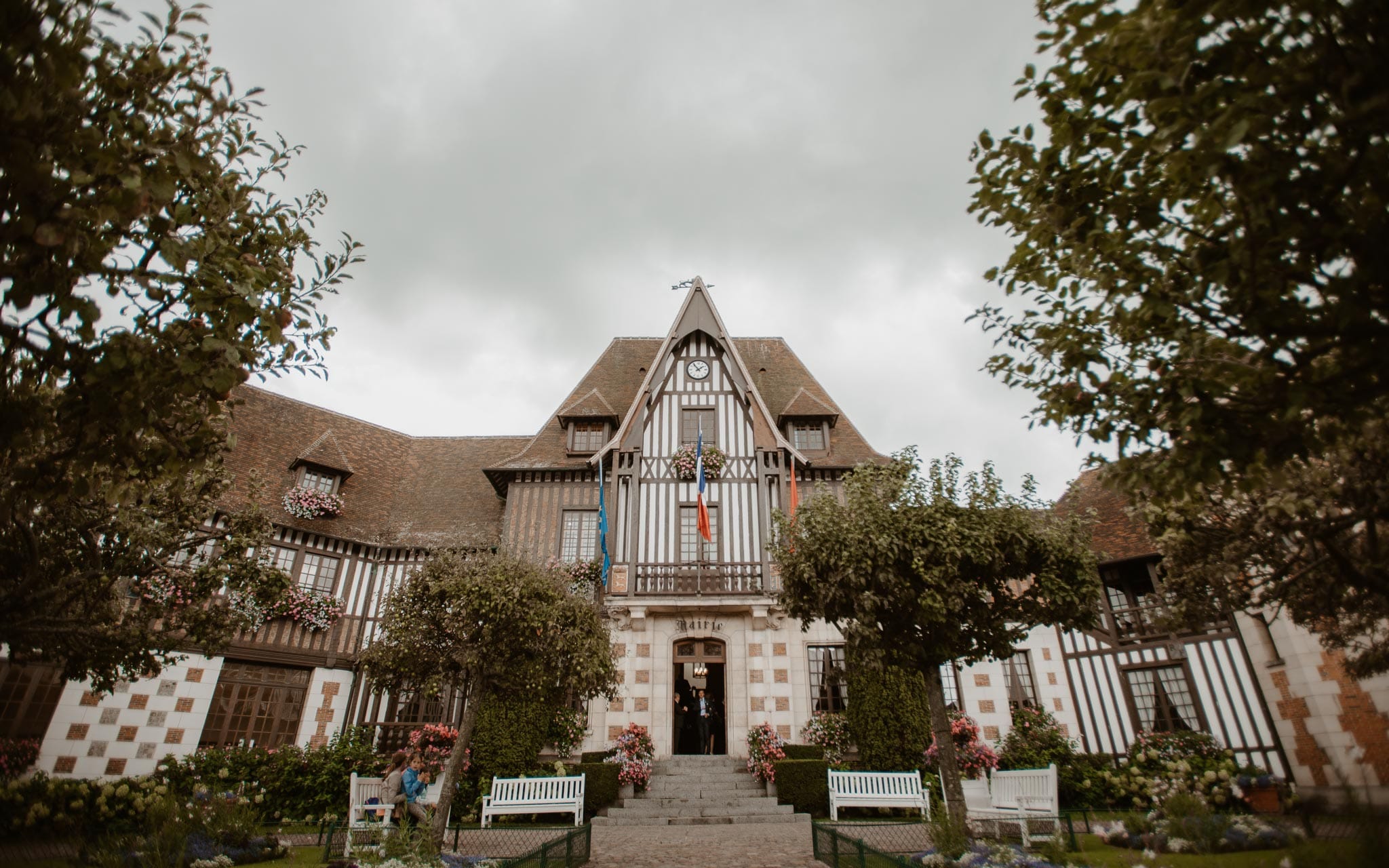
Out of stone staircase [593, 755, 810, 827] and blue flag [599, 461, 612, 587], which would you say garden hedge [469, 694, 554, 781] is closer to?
stone staircase [593, 755, 810, 827]

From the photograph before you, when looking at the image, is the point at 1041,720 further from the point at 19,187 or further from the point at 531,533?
the point at 19,187

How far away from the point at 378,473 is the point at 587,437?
625cm

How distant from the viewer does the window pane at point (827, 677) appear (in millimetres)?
14891

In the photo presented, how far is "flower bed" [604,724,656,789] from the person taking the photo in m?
12.8

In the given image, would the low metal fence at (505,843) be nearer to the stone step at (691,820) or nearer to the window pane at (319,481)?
the stone step at (691,820)

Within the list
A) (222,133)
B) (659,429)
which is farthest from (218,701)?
(222,133)

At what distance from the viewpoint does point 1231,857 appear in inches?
270

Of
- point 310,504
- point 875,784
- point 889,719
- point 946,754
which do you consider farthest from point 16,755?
point 889,719

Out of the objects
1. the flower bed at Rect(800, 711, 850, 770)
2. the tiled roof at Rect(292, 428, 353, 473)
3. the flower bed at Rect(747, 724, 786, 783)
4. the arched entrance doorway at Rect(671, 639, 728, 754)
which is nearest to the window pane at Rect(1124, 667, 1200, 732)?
the flower bed at Rect(800, 711, 850, 770)

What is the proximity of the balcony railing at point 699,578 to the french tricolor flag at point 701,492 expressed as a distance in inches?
28.6

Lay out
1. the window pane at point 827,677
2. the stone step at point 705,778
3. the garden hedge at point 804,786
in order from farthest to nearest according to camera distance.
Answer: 1. the window pane at point 827,677
2. the stone step at point 705,778
3. the garden hedge at point 804,786

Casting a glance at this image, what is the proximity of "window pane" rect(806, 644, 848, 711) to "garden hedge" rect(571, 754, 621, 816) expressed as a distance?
451 cm

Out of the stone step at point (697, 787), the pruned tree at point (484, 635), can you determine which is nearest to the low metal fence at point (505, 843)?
the pruned tree at point (484, 635)

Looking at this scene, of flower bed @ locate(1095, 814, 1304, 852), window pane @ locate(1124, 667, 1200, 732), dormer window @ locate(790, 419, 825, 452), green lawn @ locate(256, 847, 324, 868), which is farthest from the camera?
dormer window @ locate(790, 419, 825, 452)
